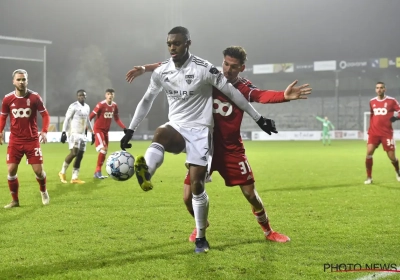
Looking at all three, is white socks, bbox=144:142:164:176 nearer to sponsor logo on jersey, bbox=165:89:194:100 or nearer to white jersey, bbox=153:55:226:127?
white jersey, bbox=153:55:226:127

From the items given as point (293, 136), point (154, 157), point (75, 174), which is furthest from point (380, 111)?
point (293, 136)

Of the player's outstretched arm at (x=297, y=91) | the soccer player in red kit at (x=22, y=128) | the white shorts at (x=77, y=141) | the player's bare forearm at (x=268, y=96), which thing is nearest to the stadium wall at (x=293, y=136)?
the white shorts at (x=77, y=141)

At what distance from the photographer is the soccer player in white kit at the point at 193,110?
200 inches

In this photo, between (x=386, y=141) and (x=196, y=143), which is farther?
(x=386, y=141)

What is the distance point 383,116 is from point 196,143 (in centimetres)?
866

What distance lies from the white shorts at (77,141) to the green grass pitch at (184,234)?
2.08 metres

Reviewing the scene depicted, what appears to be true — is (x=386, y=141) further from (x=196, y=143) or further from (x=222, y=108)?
(x=196, y=143)

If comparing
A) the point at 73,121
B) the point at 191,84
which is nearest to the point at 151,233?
the point at 191,84

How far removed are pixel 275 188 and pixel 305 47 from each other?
2297 inches

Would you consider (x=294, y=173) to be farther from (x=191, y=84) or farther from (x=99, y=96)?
(x=99, y=96)

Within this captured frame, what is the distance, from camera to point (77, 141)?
13203 millimetres

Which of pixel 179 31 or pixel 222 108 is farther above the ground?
pixel 179 31

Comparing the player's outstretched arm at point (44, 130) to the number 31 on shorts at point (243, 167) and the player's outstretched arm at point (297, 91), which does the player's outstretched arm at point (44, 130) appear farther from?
the player's outstretched arm at point (297, 91)

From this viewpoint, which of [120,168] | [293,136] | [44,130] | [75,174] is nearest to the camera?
[120,168]
